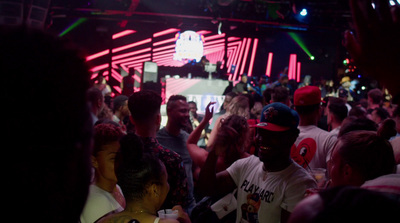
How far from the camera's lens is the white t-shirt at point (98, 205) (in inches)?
72.5

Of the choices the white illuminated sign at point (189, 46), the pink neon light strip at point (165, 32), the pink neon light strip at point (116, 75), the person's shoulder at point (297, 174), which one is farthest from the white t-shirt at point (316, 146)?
the pink neon light strip at point (165, 32)

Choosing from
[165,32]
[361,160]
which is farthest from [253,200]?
[165,32]

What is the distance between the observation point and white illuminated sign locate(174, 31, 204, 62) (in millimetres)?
14516

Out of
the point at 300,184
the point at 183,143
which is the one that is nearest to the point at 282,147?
the point at 300,184

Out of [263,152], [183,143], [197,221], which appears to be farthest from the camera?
[183,143]

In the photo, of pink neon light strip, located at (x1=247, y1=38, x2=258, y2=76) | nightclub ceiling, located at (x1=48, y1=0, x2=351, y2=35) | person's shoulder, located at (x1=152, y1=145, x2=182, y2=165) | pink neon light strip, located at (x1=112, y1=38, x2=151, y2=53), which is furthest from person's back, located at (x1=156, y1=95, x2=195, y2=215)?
pink neon light strip, located at (x1=247, y1=38, x2=258, y2=76)

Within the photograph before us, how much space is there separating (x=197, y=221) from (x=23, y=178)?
2.01 m

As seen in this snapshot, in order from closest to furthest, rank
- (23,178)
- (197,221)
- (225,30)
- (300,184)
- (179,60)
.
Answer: (23,178)
(300,184)
(197,221)
(179,60)
(225,30)

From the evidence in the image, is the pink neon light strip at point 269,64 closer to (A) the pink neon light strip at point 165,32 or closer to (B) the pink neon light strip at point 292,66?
(B) the pink neon light strip at point 292,66

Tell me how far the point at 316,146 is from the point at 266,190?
101 cm

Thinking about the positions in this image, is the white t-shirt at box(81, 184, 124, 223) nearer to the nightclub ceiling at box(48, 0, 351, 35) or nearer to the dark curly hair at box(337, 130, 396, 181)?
the dark curly hair at box(337, 130, 396, 181)

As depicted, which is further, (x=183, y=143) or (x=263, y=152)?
(x=183, y=143)

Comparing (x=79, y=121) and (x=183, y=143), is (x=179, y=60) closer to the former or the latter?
(x=183, y=143)

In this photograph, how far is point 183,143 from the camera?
138 inches
